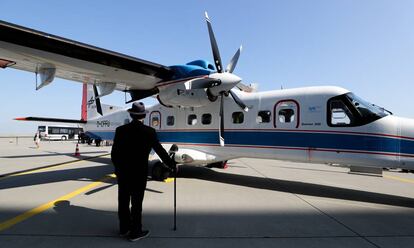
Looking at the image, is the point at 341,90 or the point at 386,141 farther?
the point at 341,90

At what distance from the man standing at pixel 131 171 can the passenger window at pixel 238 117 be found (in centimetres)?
521

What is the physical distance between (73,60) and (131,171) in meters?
5.32

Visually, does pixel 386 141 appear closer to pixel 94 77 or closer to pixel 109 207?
pixel 109 207

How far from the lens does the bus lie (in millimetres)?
51250

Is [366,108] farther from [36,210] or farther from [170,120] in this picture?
[36,210]

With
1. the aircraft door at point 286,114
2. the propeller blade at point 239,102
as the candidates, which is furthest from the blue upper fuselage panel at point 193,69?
the aircraft door at point 286,114

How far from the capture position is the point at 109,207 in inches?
223

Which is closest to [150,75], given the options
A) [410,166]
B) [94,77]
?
[94,77]

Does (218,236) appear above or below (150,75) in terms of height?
below

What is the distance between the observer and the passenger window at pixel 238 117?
900cm

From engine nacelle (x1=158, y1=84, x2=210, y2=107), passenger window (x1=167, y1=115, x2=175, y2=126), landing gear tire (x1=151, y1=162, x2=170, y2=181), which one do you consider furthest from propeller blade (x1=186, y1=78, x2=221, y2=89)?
landing gear tire (x1=151, y1=162, x2=170, y2=181)

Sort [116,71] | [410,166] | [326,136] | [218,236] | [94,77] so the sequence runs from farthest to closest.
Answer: [94,77] → [116,71] → [326,136] → [410,166] → [218,236]

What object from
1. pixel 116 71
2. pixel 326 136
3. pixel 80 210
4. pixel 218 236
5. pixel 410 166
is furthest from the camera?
pixel 116 71

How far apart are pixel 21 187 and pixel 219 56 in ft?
24.3
